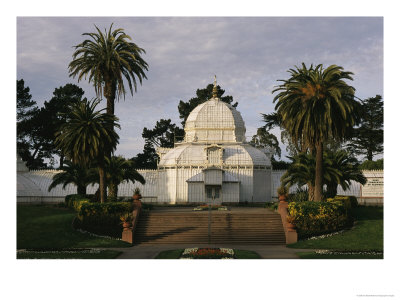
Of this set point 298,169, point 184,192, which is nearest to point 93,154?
point 298,169

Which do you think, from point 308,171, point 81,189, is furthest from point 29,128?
point 308,171

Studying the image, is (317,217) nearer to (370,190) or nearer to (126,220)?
(126,220)

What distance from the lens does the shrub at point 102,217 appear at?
3841 centimetres

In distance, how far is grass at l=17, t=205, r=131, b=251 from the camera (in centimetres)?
3478

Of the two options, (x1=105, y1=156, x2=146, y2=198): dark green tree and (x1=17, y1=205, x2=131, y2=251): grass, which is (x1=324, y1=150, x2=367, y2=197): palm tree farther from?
(x1=17, y1=205, x2=131, y2=251): grass

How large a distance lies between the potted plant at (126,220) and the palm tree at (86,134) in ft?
18.2

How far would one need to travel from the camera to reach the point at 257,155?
63.4 meters

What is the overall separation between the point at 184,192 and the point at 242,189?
7503 mm

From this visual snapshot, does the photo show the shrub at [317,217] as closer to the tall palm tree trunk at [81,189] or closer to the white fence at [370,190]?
the white fence at [370,190]

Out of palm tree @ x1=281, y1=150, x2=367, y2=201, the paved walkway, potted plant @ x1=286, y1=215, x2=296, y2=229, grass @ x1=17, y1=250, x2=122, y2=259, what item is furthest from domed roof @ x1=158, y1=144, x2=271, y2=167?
grass @ x1=17, y1=250, x2=122, y2=259

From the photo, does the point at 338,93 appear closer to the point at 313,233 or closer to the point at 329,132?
the point at 329,132

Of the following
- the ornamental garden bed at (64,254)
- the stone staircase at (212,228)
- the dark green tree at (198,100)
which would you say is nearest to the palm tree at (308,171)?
the stone staircase at (212,228)

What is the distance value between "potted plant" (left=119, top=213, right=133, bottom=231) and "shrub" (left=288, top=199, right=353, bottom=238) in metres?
13.1

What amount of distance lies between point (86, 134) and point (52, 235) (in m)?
8.58
